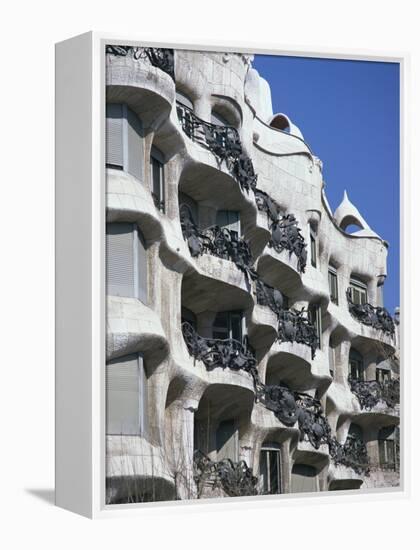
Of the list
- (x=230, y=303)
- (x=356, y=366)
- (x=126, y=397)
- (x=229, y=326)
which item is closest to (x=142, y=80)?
(x=230, y=303)

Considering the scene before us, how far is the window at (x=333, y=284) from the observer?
1897 centimetres

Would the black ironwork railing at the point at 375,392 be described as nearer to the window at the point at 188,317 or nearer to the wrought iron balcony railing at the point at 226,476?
the wrought iron balcony railing at the point at 226,476

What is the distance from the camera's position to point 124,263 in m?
16.5

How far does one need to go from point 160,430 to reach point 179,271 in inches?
68.2

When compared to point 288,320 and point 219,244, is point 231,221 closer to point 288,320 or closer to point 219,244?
point 219,244

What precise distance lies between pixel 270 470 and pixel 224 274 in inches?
87.6

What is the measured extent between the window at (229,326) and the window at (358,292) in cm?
185

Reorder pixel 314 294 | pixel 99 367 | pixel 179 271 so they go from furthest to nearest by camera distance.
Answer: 1. pixel 314 294
2. pixel 179 271
3. pixel 99 367

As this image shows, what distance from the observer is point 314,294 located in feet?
61.2

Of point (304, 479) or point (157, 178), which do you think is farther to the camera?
point (304, 479)

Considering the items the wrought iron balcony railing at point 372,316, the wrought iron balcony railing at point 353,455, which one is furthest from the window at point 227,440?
the wrought iron balcony railing at point 372,316
